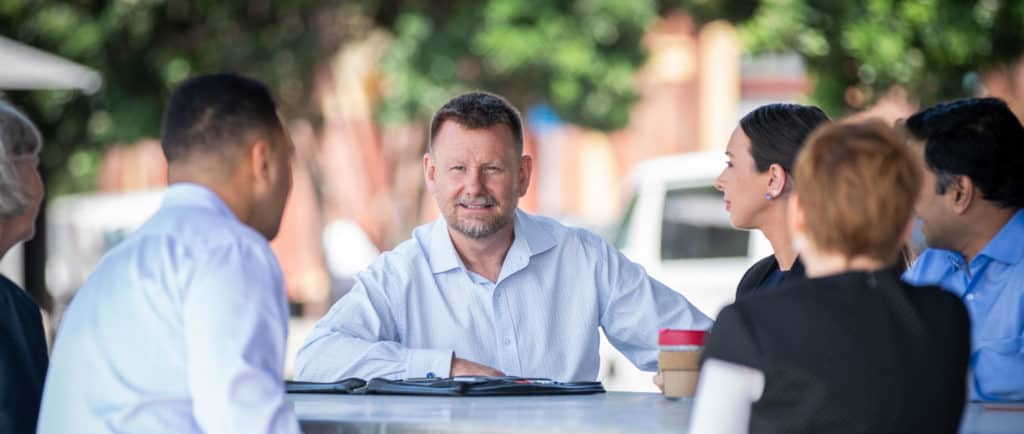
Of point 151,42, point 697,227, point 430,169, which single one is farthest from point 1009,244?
point 151,42

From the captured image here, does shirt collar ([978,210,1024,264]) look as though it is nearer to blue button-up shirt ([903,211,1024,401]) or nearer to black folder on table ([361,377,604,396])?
blue button-up shirt ([903,211,1024,401])

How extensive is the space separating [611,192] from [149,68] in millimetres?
15219

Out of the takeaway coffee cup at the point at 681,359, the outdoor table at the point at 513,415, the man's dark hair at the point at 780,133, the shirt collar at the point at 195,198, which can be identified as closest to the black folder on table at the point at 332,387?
the outdoor table at the point at 513,415

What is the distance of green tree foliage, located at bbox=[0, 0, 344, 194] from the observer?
524 inches

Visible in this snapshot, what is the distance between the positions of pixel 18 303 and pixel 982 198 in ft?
7.95

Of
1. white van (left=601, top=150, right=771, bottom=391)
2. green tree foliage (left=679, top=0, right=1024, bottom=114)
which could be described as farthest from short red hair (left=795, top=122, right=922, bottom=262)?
green tree foliage (left=679, top=0, right=1024, bottom=114)

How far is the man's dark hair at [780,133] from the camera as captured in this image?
396 cm

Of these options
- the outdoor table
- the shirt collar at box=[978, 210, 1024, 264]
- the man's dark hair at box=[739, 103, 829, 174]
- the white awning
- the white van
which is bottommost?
the white van

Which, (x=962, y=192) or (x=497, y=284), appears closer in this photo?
(x=962, y=192)

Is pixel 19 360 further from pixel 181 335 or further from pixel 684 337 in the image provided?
pixel 684 337

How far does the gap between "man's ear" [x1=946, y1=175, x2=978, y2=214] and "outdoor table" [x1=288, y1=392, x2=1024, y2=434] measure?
74cm

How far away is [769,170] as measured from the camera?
3984mm

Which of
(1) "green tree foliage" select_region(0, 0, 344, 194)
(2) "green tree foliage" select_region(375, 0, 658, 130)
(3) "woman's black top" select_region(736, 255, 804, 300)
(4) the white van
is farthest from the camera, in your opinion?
(1) "green tree foliage" select_region(0, 0, 344, 194)

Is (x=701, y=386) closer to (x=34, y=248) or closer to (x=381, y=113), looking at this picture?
(x=34, y=248)
